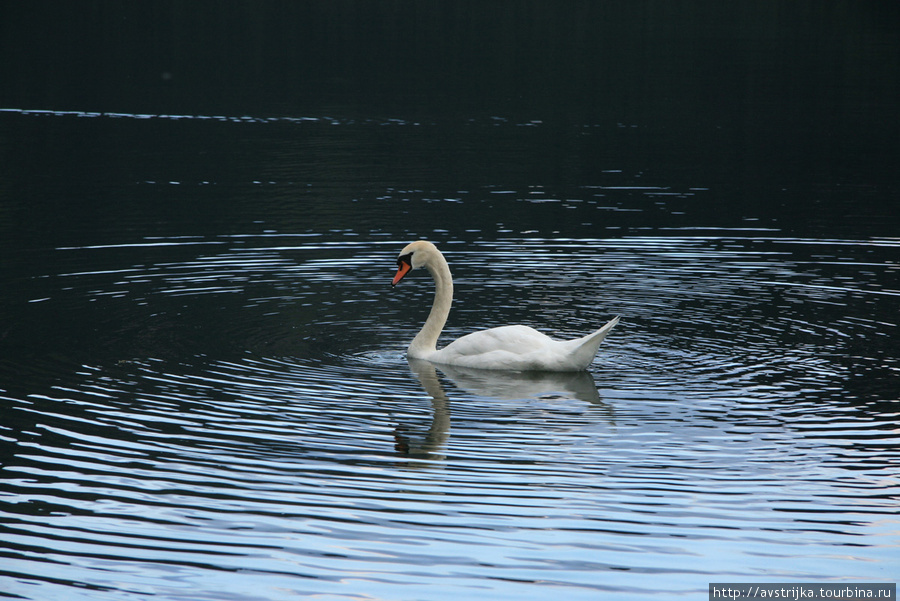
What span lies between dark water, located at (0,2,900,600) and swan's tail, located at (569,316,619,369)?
9.9 inches

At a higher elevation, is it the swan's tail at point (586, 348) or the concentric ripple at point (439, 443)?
the swan's tail at point (586, 348)

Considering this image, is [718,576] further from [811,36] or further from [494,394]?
[811,36]

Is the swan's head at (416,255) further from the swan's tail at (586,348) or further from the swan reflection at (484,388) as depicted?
the swan's tail at (586,348)

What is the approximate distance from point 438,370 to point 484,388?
0.95m

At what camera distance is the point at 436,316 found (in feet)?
46.5

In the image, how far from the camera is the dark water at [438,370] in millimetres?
8422

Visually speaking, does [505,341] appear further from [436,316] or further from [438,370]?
[436,316]

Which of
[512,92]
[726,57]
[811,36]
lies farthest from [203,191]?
[811,36]

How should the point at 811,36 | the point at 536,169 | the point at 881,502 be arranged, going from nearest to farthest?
the point at 881,502, the point at 536,169, the point at 811,36

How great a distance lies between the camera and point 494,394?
41.0ft

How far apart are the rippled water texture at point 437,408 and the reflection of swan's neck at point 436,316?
275 mm

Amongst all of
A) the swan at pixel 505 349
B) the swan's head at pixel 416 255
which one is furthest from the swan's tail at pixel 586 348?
the swan's head at pixel 416 255

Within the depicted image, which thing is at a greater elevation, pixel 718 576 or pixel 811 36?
pixel 811 36

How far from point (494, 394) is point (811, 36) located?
67.9 meters
